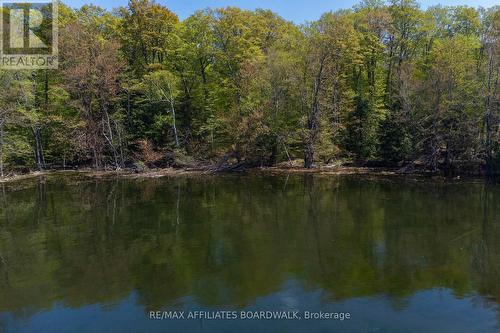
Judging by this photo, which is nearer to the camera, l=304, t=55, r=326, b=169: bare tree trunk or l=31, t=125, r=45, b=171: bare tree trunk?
l=304, t=55, r=326, b=169: bare tree trunk

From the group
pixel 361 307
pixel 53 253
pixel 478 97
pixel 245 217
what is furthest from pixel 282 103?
pixel 361 307

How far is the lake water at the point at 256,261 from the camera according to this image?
9.84 metres

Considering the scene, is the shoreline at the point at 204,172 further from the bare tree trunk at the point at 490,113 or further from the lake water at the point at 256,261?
the lake water at the point at 256,261

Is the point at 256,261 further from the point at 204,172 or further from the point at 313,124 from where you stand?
the point at 313,124

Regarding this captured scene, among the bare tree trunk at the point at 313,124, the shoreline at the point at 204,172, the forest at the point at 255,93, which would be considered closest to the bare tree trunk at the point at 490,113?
the forest at the point at 255,93

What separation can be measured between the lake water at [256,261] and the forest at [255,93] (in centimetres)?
1064

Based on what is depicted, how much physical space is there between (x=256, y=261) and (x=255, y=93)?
1070 inches

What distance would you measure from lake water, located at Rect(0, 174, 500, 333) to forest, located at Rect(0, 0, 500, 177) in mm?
10638

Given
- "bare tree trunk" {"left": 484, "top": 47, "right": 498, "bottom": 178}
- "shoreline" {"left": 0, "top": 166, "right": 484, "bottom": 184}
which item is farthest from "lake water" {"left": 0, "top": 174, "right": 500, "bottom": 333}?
"shoreline" {"left": 0, "top": 166, "right": 484, "bottom": 184}

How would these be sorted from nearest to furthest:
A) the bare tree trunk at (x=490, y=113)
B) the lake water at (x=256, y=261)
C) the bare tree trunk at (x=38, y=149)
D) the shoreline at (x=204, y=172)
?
1. the lake water at (x=256, y=261)
2. the bare tree trunk at (x=490, y=113)
3. the shoreline at (x=204, y=172)
4. the bare tree trunk at (x=38, y=149)

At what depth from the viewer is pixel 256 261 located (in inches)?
528

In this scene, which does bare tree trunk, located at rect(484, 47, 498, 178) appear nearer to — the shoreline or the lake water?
the shoreline

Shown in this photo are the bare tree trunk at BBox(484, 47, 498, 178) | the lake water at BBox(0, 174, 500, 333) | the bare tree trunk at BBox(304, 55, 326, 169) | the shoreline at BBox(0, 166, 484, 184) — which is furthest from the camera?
the bare tree trunk at BBox(304, 55, 326, 169)

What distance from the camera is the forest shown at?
33.0 metres
